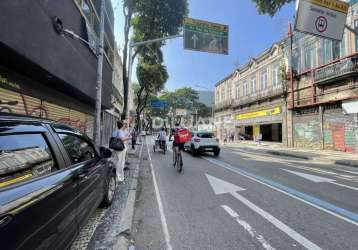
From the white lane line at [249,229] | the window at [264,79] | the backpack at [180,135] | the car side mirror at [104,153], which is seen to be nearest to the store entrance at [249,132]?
the window at [264,79]

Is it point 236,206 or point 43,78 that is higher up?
point 43,78

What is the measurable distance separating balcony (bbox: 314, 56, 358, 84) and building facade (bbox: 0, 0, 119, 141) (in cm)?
1734

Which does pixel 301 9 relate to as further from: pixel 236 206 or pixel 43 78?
pixel 43 78

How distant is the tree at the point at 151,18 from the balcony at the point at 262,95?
16378 mm

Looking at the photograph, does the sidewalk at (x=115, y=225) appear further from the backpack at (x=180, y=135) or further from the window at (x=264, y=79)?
the window at (x=264, y=79)

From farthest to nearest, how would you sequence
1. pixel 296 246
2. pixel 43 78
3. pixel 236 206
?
1. pixel 43 78
2. pixel 236 206
3. pixel 296 246

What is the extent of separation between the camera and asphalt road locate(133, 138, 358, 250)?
4.00m

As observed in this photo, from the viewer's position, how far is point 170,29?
16.1 meters

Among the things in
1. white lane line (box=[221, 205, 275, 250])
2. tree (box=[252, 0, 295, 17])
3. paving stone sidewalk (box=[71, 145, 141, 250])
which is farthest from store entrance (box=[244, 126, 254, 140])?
paving stone sidewalk (box=[71, 145, 141, 250])

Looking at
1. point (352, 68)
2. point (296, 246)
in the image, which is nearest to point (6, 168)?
point (296, 246)

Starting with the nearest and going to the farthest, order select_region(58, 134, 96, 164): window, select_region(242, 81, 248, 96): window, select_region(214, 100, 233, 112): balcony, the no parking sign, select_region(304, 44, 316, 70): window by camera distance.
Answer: select_region(58, 134, 96, 164): window → the no parking sign → select_region(304, 44, 316, 70): window → select_region(242, 81, 248, 96): window → select_region(214, 100, 233, 112): balcony

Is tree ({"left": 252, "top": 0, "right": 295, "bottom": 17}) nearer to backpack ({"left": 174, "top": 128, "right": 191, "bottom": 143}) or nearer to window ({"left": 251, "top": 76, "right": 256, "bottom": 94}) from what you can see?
backpack ({"left": 174, "top": 128, "right": 191, "bottom": 143})

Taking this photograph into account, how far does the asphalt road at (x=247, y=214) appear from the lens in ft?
13.1

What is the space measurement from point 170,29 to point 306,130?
15.9 meters
